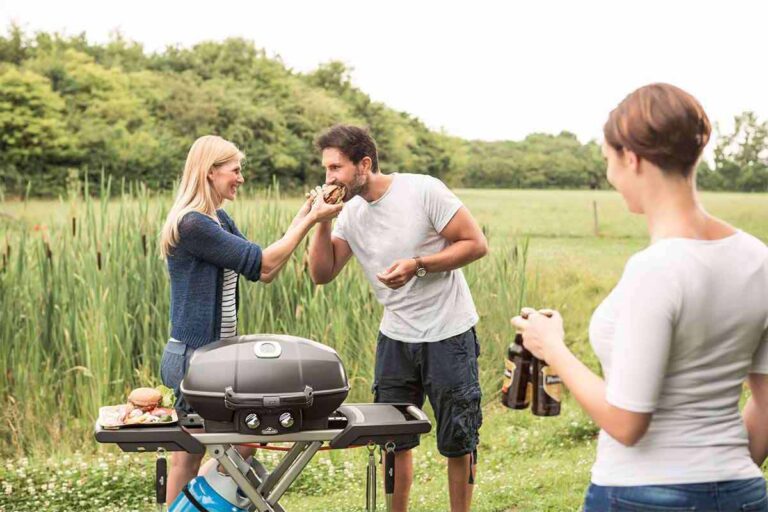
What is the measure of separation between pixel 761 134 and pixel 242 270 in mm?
9271

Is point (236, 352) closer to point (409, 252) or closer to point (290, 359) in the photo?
point (290, 359)

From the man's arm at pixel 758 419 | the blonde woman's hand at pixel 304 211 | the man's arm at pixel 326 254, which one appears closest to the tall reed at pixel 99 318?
the man's arm at pixel 326 254

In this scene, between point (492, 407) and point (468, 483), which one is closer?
point (468, 483)

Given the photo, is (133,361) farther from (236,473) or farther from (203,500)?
(236,473)

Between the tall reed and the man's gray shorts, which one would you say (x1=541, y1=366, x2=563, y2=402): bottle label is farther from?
the tall reed

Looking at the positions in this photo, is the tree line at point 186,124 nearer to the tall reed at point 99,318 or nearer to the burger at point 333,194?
the tall reed at point 99,318

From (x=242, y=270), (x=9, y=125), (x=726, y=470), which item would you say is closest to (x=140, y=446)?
(x=242, y=270)

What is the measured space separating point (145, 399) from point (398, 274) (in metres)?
0.99

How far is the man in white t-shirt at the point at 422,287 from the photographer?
3.50 m

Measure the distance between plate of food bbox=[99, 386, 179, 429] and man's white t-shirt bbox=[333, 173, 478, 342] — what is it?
1.02 m

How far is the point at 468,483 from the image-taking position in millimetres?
3611

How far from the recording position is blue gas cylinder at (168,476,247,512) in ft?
9.12

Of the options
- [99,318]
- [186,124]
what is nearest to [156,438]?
[99,318]

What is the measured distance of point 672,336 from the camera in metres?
1.59
